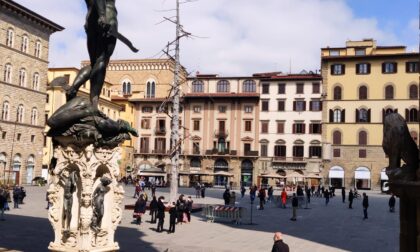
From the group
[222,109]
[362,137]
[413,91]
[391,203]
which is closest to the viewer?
[391,203]

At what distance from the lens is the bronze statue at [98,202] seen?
21.9 ft

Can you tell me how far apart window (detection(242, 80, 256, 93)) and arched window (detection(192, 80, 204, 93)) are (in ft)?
20.4

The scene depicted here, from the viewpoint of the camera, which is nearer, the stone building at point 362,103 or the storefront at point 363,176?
the stone building at point 362,103

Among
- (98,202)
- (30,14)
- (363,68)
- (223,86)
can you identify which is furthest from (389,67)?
(98,202)

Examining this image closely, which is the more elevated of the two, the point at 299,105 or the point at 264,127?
the point at 299,105

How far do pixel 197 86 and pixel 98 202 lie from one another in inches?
2438

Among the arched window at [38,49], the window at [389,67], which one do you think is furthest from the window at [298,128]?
the arched window at [38,49]

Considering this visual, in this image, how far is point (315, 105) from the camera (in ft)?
204

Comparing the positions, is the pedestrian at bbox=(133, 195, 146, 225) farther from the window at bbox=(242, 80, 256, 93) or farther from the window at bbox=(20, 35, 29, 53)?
the window at bbox=(242, 80, 256, 93)

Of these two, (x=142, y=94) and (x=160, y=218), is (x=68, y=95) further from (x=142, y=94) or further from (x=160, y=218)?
(x=142, y=94)

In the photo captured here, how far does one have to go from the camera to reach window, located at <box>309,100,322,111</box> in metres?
61.9

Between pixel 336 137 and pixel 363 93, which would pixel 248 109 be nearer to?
pixel 336 137

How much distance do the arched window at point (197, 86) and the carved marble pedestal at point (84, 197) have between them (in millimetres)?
61029

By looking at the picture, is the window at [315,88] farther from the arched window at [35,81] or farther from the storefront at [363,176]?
the arched window at [35,81]
